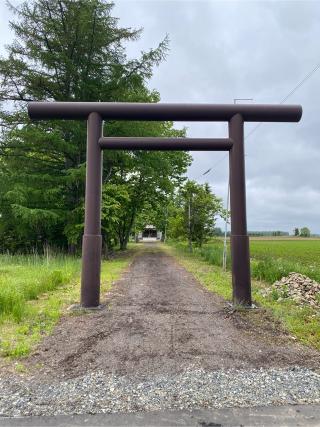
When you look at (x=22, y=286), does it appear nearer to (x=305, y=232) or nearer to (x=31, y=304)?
(x=31, y=304)

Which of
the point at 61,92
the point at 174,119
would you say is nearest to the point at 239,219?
the point at 174,119

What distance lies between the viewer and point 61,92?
54.7ft

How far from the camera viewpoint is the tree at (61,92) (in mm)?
15320

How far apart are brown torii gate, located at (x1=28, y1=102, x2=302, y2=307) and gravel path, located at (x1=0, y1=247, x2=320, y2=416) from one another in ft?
3.21

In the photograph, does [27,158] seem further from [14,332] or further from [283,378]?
[283,378]

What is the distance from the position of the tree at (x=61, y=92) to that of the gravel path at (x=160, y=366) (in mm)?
10413

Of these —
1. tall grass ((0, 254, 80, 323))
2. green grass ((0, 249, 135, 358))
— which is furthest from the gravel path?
tall grass ((0, 254, 80, 323))

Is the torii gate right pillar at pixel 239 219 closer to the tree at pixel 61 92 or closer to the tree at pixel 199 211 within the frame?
the tree at pixel 61 92

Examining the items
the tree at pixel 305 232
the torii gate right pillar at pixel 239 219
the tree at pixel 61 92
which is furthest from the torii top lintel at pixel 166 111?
the tree at pixel 305 232

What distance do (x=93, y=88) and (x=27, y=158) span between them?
4442 mm

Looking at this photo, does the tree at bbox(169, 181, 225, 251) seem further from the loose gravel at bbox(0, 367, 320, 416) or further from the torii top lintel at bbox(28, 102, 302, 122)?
the loose gravel at bbox(0, 367, 320, 416)

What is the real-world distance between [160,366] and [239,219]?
361cm

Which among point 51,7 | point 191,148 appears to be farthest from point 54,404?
point 51,7

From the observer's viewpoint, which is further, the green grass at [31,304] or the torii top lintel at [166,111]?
the torii top lintel at [166,111]
